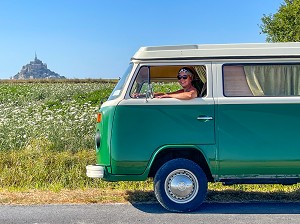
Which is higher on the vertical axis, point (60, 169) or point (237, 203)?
point (60, 169)

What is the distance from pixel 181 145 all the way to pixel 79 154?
3387 millimetres

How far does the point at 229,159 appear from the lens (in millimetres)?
5695

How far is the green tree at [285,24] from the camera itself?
37594 millimetres

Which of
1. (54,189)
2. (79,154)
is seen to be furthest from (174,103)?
(79,154)

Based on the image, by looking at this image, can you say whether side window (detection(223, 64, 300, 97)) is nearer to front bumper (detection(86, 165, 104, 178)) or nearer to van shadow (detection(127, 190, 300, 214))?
van shadow (detection(127, 190, 300, 214))

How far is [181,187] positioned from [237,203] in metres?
1.04

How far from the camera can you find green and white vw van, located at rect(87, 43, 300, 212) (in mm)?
5688

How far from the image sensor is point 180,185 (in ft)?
19.0

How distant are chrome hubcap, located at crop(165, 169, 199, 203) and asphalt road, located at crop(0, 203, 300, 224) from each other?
0.23 meters

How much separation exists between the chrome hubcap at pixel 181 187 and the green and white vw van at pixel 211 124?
0.05 ft

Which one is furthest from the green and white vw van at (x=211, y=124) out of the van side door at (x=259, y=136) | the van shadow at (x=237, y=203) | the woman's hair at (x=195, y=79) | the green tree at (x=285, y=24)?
the green tree at (x=285, y=24)

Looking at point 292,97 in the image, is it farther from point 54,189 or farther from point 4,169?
point 4,169

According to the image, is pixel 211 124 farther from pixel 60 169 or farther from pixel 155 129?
pixel 60 169

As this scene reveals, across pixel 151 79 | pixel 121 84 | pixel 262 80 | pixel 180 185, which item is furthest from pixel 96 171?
pixel 262 80
